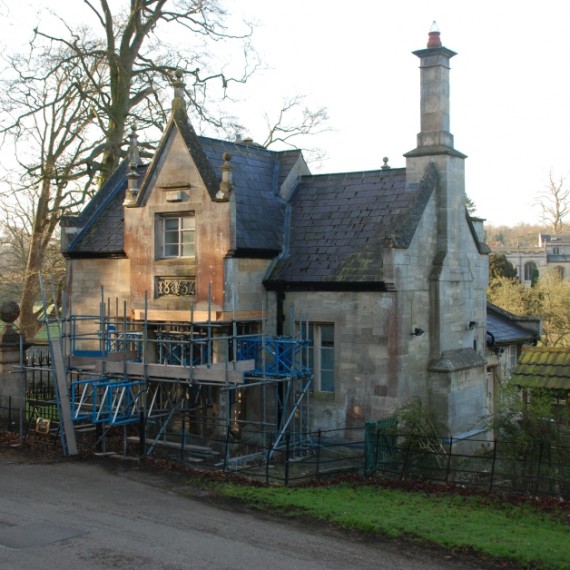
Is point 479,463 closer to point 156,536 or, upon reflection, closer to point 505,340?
point 505,340

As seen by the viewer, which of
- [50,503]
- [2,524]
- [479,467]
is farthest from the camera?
[479,467]

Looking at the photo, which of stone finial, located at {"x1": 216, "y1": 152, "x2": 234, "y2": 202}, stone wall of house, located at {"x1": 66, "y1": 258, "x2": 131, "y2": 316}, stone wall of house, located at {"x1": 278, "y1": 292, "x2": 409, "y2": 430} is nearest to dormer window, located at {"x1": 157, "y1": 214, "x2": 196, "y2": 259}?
stone finial, located at {"x1": 216, "y1": 152, "x2": 234, "y2": 202}

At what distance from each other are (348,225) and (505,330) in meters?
7.86

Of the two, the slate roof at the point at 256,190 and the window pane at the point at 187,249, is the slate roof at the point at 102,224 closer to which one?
the window pane at the point at 187,249

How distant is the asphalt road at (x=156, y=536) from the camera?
1118cm

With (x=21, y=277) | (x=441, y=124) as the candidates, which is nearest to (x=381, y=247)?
(x=441, y=124)

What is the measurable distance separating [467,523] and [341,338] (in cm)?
703

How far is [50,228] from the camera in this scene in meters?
32.4

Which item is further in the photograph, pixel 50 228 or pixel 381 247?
pixel 50 228

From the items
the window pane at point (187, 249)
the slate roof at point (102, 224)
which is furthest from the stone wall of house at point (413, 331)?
the slate roof at point (102, 224)

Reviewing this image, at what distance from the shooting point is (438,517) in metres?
13.5

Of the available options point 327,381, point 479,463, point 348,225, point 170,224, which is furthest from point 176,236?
point 479,463

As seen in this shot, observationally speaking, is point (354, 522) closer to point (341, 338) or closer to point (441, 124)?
point (341, 338)

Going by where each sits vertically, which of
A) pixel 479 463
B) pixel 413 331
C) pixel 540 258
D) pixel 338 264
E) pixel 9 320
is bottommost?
pixel 479 463
